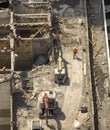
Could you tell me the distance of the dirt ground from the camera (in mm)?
41438

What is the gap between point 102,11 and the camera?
49.9 metres

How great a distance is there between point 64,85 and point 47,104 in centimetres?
419

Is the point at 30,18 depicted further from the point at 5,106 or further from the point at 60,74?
the point at 5,106

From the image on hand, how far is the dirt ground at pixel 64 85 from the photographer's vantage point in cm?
4144

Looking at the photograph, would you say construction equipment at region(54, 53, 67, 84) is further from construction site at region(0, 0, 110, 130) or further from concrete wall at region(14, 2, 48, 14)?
concrete wall at region(14, 2, 48, 14)

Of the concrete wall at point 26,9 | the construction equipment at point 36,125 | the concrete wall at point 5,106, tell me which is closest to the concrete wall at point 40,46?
the concrete wall at point 26,9

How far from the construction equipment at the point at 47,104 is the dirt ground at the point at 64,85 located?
2.16 ft

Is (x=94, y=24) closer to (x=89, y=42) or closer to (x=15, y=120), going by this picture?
(x=89, y=42)

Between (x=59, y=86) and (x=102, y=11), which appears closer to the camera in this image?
(x=59, y=86)

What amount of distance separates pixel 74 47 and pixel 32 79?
6.23 m

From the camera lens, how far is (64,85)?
4388 cm

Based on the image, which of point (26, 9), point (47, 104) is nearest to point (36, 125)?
point (47, 104)

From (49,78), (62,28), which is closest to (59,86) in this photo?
(49,78)

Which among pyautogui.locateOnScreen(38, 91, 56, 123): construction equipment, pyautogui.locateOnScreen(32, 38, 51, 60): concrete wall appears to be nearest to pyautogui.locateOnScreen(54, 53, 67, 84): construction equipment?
pyautogui.locateOnScreen(38, 91, 56, 123): construction equipment
